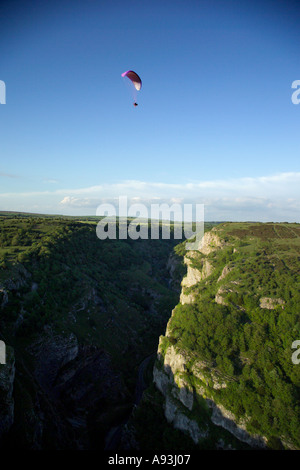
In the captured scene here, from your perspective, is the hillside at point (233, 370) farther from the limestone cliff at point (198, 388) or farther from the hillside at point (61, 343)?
the hillside at point (61, 343)

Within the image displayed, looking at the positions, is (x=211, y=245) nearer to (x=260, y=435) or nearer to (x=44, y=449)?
(x=260, y=435)

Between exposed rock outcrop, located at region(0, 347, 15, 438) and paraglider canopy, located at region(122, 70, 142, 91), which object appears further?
paraglider canopy, located at region(122, 70, 142, 91)

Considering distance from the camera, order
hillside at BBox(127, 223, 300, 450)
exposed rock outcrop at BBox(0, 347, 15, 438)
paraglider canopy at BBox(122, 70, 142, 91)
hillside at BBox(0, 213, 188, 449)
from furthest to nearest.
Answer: hillside at BBox(127, 223, 300, 450) < hillside at BBox(0, 213, 188, 449) < paraglider canopy at BBox(122, 70, 142, 91) < exposed rock outcrop at BBox(0, 347, 15, 438)

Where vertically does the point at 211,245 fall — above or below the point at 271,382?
above

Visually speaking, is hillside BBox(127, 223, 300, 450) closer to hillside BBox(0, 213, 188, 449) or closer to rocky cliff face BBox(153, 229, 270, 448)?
rocky cliff face BBox(153, 229, 270, 448)

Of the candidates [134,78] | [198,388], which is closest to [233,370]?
[198,388]

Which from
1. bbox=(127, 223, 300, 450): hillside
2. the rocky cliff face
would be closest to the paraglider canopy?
bbox=(127, 223, 300, 450): hillside
